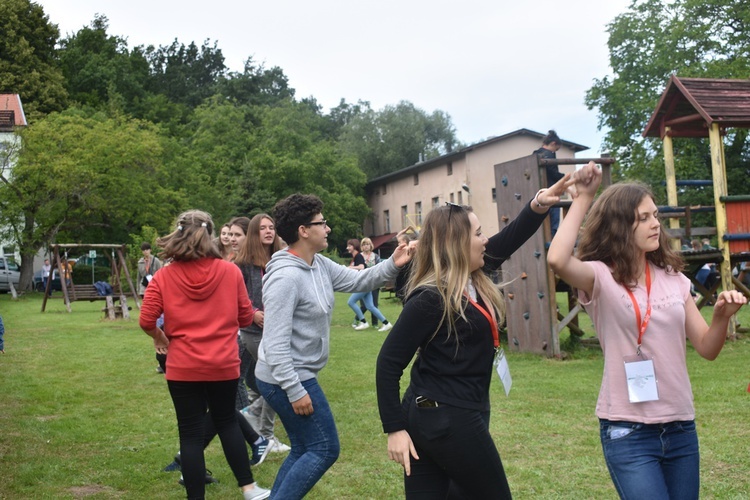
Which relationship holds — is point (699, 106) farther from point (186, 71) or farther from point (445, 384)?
point (186, 71)

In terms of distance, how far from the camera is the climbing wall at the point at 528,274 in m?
11.9

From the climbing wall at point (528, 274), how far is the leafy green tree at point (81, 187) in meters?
31.8

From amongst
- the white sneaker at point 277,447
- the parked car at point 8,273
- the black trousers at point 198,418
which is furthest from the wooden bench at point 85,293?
the black trousers at point 198,418

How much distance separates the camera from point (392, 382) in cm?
337

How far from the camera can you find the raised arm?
339cm

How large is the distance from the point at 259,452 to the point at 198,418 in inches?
70.5

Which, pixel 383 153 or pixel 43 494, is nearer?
pixel 43 494

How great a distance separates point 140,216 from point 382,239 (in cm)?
2621

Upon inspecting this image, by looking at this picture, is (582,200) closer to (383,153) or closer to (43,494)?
(43,494)

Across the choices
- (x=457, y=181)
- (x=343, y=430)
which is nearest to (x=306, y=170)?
(x=457, y=181)

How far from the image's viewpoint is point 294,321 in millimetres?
4555

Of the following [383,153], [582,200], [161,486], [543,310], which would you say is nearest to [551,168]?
[543,310]

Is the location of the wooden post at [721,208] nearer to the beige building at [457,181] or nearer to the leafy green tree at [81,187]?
the leafy green tree at [81,187]

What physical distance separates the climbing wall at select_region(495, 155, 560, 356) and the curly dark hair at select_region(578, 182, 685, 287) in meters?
8.07
